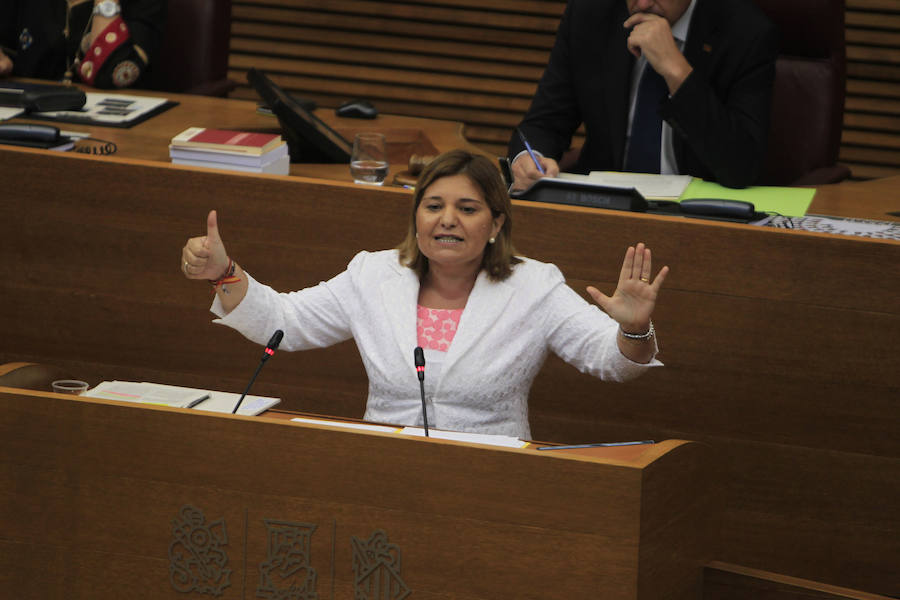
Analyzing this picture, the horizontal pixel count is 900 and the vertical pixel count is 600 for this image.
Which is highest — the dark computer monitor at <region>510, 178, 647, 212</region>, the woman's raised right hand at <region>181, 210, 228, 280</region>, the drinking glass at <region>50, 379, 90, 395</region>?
the dark computer monitor at <region>510, 178, 647, 212</region>

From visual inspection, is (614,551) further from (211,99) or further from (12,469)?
(211,99)

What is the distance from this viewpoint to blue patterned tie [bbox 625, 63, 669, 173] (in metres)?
3.46

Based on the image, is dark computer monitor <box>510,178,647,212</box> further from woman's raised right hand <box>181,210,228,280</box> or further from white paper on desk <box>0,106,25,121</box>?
white paper on desk <box>0,106,25,121</box>

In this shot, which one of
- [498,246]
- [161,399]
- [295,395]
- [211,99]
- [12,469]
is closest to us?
[12,469]

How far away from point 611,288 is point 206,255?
0.99m

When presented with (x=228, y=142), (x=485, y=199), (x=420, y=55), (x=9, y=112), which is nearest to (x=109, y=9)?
(x=9, y=112)

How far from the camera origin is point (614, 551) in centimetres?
180

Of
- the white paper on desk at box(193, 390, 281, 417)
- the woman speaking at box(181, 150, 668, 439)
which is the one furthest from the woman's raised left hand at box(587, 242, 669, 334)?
the white paper on desk at box(193, 390, 281, 417)

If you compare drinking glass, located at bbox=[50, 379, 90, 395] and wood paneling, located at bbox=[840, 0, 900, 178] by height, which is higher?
wood paneling, located at bbox=[840, 0, 900, 178]

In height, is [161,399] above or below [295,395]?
above

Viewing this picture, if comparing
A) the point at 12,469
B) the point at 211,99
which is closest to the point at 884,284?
the point at 12,469

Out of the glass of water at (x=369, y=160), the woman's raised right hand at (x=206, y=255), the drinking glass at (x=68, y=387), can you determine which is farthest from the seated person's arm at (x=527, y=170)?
the drinking glass at (x=68, y=387)

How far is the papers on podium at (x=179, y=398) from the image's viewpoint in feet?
7.45

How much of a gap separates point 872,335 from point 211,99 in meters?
2.38
